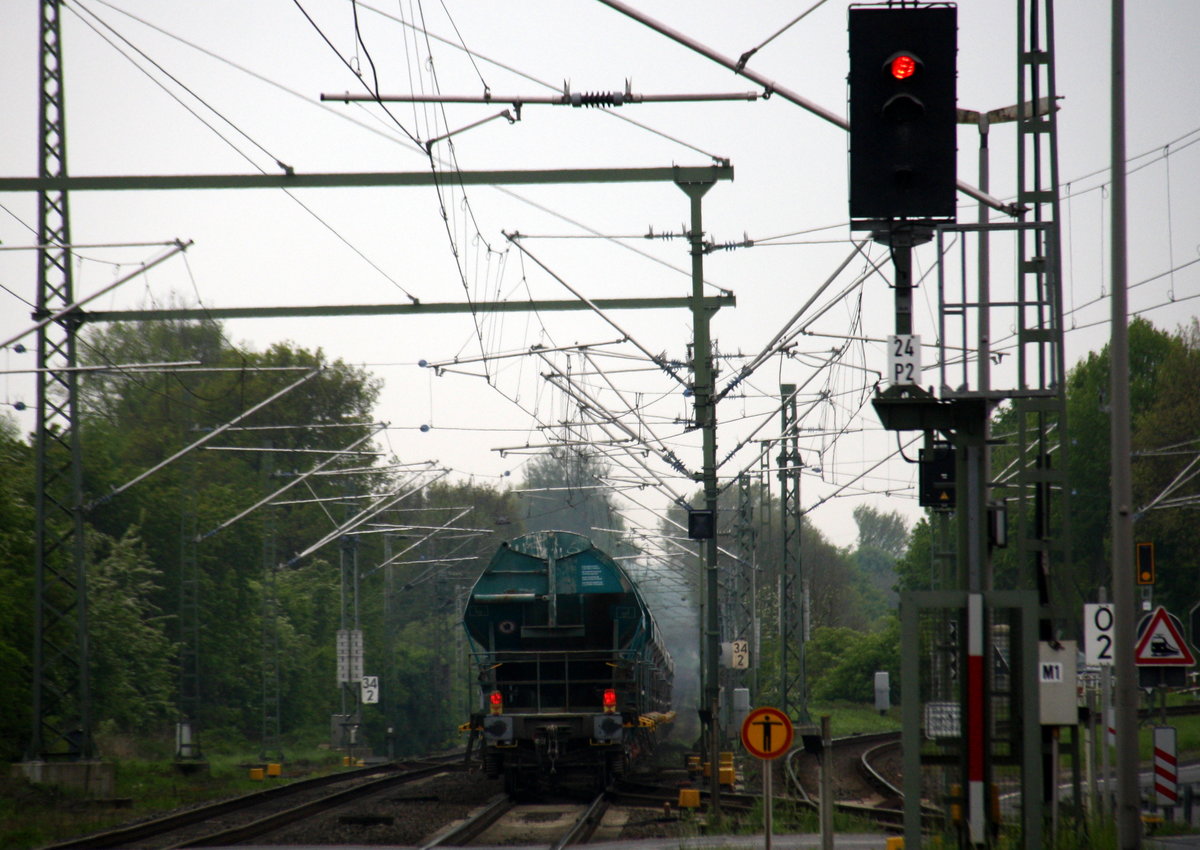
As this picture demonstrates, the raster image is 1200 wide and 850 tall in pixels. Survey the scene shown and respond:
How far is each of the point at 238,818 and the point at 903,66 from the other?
1571 centimetres

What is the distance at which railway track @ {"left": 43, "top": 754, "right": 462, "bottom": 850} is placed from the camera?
16719 millimetres

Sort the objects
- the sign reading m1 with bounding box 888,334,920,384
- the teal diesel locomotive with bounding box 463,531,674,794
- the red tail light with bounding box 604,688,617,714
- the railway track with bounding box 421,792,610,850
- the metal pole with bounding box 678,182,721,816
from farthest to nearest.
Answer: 1. the teal diesel locomotive with bounding box 463,531,674,794
2. the red tail light with bounding box 604,688,617,714
3. the metal pole with bounding box 678,182,721,816
4. the railway track with bounding box 421,792,610,850
5. the sign reading m1 with bounding box 888,334,920,384

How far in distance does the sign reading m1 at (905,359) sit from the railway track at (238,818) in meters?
10.9

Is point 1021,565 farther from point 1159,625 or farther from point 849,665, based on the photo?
point 849,665

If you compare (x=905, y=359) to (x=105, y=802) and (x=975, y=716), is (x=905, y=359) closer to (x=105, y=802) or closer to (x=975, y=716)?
(x=975, y=716)

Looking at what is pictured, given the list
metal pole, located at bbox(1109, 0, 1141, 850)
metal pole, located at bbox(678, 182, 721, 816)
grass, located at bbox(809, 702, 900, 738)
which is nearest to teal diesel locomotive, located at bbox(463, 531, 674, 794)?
metal pole, located at bbox(678, 182, 721, 816)

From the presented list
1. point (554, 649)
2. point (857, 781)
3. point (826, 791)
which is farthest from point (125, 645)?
point (826, 791)

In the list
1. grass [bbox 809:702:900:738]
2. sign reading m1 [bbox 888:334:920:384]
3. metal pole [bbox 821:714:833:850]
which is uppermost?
sign reading m1 [bbox 888:334:920:384]

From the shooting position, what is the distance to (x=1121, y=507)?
36.8 ft

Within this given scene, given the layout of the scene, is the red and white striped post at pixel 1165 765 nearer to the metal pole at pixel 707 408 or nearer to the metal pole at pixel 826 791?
the metal pole at pixel 707 408

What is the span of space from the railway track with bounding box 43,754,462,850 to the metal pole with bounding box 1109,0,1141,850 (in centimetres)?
1093

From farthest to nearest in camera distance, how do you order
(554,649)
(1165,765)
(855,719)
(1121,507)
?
(855,719)
(554,649)
(1165,765)
(1121,507)

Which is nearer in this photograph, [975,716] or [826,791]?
[975,716]

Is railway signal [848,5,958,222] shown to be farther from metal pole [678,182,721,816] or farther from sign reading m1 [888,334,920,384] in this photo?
metal pole [678,182,721,816]
